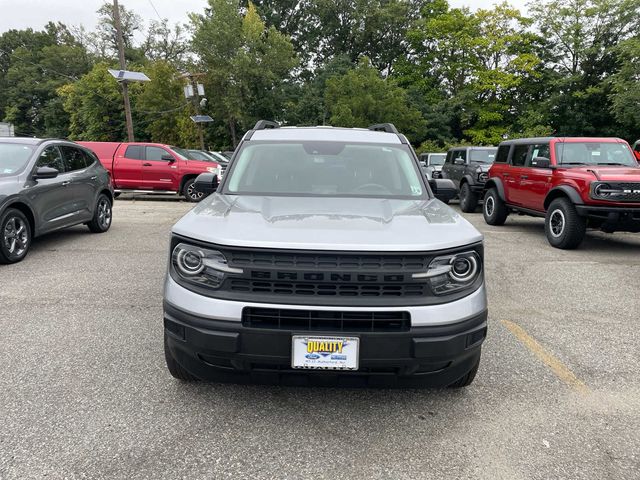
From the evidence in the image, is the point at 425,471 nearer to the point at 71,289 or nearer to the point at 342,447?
the point at 342,447

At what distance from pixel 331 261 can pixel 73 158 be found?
7.29 metres

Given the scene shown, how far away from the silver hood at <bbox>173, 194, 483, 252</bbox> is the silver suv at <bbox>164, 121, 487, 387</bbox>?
0.01m

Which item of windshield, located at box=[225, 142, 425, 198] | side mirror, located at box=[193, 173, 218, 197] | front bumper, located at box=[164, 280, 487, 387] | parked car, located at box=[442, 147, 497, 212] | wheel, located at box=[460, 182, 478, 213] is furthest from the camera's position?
wheel, located at box=[460, 182, 478, 213]

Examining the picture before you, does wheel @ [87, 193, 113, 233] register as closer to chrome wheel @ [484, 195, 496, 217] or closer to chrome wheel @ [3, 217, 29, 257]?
chrome wheel @ [3, 217, 29, 257]

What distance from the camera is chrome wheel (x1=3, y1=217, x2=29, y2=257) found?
6.38 m

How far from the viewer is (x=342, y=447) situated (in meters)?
2.55

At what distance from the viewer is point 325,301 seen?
2.42 meters

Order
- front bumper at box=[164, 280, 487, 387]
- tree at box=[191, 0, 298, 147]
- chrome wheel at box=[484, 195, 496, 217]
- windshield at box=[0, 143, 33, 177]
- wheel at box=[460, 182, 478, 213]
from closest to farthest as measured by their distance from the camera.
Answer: front bumper at box=[164, 280, 487, 387] < windshield at box=[0, 143, 33, 177] < chrome wheel at box=[484, 195, 496, 217] < wheel at box=[460, 182, 478, 213] < tree at box=[191, 0, 298, 147]

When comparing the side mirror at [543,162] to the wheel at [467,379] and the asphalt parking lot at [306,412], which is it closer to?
the asphalt parking lot at [306,412]

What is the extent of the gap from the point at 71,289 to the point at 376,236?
14.0ft

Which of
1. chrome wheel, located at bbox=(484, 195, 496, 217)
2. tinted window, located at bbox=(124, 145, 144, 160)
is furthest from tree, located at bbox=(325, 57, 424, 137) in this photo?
chrome wheel, located at bbox=(484, 195, 496, 217)

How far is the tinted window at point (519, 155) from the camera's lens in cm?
959

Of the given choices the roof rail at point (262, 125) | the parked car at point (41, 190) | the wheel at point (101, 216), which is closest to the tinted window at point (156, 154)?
the wheel at point (101, 216)

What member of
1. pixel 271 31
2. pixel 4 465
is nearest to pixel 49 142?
pixel 4 465
